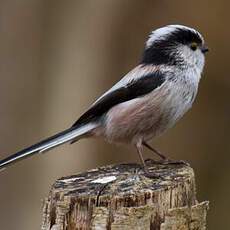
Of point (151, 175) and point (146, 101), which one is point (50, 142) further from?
point (151, 175)

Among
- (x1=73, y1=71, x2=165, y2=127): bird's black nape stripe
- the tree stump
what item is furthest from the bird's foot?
(x1=73, y1=71, x2=165, y2=127): bird's black nape stripe

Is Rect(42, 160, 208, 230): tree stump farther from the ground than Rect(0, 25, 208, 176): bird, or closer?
closer

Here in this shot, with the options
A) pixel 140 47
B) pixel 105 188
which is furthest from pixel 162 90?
pixel 140 47

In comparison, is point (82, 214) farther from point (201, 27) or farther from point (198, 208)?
point (201, 27)

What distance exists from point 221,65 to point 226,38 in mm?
341

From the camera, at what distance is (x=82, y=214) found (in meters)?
4.06

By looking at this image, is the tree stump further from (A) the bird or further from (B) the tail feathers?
(A) the bird

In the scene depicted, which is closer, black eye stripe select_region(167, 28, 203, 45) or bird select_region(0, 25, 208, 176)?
bird select_region(0, 25, 208, 176)

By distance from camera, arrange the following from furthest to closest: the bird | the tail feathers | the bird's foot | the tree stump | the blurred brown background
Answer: the blurred brown background
the bird
the tail feathers
the bird's foot
the tree stump

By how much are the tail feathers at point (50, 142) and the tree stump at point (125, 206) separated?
804mm

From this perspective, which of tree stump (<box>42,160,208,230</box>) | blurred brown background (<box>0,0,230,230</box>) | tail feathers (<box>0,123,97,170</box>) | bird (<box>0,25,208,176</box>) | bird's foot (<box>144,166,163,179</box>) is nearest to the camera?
tree stump (<box>42,160,208,230</box>)

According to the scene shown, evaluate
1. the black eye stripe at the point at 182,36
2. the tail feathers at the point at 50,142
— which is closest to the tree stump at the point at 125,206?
the tail feathers at the point at 50,142

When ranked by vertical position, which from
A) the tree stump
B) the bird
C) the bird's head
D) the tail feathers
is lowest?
the tree stump

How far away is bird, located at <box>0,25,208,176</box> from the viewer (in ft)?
18.5
